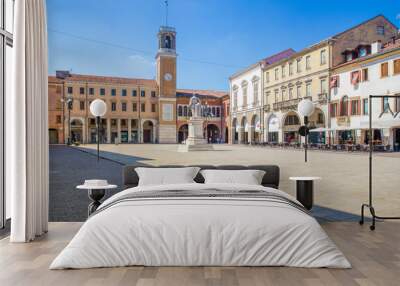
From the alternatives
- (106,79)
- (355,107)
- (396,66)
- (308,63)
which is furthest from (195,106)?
(396,66)

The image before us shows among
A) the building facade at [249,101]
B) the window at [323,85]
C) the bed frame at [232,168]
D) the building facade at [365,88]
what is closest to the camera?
the bed frame at [232,168]

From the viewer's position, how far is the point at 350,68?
1259cm

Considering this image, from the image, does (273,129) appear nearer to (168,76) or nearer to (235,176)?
(168,76)

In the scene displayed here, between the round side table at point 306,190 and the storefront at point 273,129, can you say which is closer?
the round side table at point 306,190

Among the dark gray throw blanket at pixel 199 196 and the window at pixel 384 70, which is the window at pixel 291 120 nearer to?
the window at pixel 384 70

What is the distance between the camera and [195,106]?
14188 mm

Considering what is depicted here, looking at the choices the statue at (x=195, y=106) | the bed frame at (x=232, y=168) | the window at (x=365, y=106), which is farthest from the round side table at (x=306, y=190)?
the statue at (x=195, y=106)

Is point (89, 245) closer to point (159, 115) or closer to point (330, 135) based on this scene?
point (159, 115)

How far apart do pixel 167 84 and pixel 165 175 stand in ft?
29.7

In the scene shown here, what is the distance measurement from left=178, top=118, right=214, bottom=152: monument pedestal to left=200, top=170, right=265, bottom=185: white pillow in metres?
10.7

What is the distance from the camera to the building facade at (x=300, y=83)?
1334cm

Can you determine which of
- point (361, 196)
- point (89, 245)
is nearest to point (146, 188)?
point (89, 245)

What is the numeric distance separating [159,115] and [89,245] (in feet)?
32.6

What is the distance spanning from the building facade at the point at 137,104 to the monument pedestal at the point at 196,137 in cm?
40
